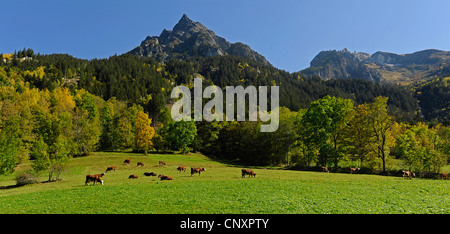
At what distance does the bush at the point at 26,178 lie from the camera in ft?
109

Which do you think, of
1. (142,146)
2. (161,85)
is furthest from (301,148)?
(161,85)

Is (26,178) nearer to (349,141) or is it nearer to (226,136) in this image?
(349,141)

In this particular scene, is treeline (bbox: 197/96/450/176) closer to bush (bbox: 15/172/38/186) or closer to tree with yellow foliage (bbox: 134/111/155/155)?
tree with yellow foliage (bbox: 134/111/155/155)

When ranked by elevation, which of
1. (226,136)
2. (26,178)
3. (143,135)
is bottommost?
(26,178)

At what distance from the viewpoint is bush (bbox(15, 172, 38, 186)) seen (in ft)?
109

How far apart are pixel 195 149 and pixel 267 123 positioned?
1328 inches

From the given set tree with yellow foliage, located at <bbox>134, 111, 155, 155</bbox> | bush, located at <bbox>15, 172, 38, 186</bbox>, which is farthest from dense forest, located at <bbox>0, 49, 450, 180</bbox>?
bush, located at <bbox>15, 172, 38, 186</bbox>

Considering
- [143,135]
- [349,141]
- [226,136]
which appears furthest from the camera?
[226,136]

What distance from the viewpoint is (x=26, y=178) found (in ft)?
111

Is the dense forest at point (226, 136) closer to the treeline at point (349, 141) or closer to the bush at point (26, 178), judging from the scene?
the treeline at point (349, 141)

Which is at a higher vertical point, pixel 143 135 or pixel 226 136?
pixel 143 135

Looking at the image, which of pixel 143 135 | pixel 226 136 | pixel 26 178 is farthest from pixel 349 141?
pixel 26 178
